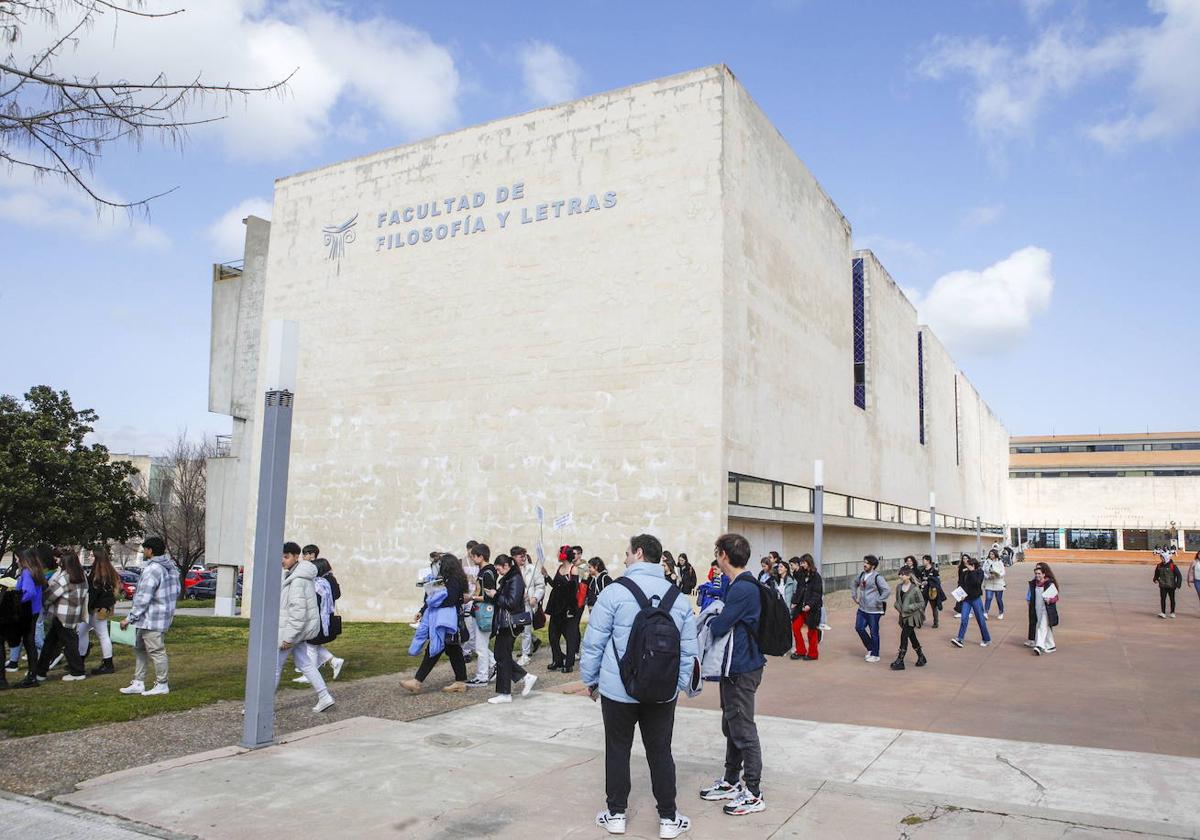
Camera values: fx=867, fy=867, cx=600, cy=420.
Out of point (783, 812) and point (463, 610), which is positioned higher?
point (463, 610)

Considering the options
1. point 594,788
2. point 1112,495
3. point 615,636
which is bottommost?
point 594,788

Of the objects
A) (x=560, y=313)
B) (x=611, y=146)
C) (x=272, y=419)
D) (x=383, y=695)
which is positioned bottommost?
(x=383, y=695)

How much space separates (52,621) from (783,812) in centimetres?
972

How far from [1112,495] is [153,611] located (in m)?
86.7

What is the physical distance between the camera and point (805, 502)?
26.5 m

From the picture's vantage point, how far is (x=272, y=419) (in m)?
8.02

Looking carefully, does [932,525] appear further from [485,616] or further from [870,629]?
[485,616]

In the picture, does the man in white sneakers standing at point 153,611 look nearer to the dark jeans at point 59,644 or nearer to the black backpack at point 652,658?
the dark jeans at point 59,644

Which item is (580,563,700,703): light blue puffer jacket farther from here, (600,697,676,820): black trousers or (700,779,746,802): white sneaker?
(700,779,746,802): white sneaker

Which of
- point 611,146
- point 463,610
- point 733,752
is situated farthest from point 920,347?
point 733,752

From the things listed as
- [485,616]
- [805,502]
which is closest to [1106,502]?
[805,502]

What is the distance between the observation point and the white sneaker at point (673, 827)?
17.9 ft

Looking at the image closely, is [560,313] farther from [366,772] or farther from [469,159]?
[366,772]

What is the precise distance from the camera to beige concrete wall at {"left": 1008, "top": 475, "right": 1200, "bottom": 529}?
76.6m
